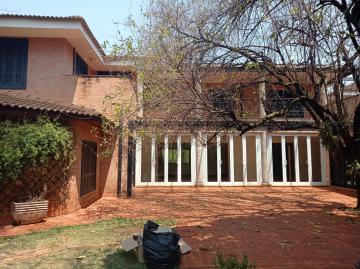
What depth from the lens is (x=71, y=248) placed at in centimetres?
598

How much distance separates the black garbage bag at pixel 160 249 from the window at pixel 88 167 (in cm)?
635

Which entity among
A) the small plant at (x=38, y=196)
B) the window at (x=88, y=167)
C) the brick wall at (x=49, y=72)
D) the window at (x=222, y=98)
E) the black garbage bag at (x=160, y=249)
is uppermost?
the brick wall at (x=49, y=72)

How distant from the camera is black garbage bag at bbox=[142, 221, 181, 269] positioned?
469cm

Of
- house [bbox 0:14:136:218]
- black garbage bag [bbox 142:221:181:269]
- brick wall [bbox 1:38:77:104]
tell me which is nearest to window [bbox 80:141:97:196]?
house [bbox 0:14:136:218]

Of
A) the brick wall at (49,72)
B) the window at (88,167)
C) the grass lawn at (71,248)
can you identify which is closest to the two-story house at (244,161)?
the window at (88,167)

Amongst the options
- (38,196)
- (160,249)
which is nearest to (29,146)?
(38,196)

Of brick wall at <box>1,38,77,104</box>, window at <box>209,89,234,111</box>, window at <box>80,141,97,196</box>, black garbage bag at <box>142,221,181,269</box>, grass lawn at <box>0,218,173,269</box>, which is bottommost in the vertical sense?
grass lawn at <box>0,218,173,269</box>

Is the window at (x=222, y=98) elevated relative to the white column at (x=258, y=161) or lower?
elevated

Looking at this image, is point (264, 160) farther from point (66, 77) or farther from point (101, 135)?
point (66, 77)

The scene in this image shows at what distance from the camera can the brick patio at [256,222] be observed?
5.59 metres

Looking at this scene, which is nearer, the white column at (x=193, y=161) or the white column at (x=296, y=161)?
the white column at (x=193, y=161)

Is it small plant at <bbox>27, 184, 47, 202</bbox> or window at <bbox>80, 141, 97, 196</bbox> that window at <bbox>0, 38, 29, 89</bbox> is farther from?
small plant at <bbox>27, 184, 47, 202</bbox>

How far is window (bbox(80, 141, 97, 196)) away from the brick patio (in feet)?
2.39

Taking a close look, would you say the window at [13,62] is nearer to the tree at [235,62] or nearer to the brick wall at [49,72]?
the brick wall at [49,72]
